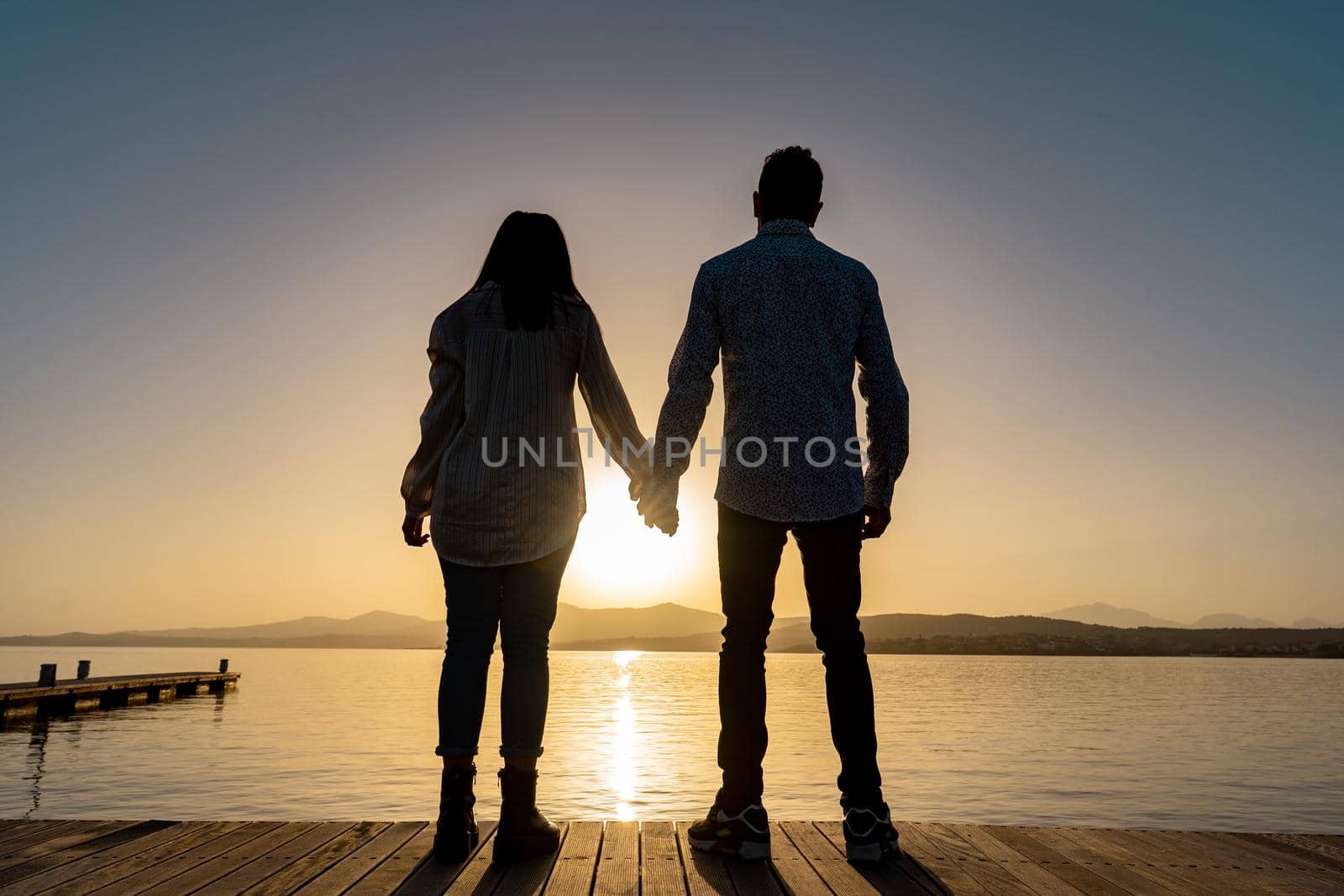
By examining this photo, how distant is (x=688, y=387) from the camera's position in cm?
319

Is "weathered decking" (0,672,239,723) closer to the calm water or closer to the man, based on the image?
the calm water

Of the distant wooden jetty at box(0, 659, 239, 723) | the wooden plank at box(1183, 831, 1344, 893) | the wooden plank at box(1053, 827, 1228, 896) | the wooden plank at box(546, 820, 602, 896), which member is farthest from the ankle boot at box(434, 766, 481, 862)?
the distant wooden jetty at box(0, 659, 239, 723)

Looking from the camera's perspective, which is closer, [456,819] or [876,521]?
[456,819]

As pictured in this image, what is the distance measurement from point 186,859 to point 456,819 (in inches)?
35.5

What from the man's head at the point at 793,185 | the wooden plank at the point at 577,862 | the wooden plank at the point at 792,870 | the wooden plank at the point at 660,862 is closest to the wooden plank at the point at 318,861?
the wooden plank at the point at 577,862

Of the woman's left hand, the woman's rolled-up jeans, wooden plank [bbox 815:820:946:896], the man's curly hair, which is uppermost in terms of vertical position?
the man's curly hair

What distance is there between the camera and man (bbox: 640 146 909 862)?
118 inches

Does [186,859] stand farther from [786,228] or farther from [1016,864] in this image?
[786,228]

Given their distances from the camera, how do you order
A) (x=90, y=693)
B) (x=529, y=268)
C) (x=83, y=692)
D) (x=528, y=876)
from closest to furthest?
(x=528, y=876), (x=529, y=268), (x=83, y=692), (x=90, y=693)

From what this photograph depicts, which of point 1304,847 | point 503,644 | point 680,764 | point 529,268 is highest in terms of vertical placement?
point 529,268

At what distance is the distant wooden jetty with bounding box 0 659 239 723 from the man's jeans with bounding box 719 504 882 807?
2564 centimetres

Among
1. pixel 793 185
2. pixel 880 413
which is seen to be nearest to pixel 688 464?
pixel 880 413

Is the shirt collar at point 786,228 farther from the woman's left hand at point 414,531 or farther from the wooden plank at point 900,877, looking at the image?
the wooden plank at point 900,877

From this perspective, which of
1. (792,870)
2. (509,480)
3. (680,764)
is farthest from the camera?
(680,764)
